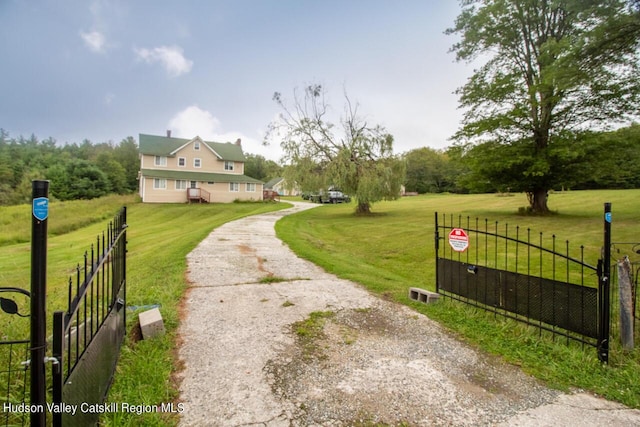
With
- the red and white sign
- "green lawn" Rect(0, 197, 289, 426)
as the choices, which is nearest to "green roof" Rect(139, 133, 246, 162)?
"green lawn" Rect(0, 197, 289, 426)

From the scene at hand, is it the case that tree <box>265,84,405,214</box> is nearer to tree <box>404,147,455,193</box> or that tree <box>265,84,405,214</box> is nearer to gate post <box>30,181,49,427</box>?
gate post <box>30,181,49,427</box>

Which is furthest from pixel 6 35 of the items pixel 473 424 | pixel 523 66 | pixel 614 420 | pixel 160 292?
pixel 523 66

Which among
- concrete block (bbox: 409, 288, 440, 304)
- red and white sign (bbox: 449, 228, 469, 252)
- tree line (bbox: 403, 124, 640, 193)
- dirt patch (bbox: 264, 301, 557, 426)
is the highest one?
tree line (bbox: 403, 124, 640, 193)

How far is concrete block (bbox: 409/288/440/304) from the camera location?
207 inches

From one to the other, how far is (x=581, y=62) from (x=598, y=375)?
13.6 metres

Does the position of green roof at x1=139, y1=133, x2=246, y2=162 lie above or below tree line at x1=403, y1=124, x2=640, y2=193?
above

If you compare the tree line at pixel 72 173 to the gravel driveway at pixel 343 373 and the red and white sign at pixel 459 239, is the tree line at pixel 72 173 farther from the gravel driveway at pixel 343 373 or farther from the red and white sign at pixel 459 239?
the gravel driveway at pixel 343 373

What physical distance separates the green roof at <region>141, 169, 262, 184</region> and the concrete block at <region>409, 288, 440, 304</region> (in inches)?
1179

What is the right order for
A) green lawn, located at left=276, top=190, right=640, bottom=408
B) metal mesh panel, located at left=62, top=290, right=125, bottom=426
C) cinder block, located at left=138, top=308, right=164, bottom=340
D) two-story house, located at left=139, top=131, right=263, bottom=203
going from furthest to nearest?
two-story house, located at left=139, top=131, right=263, bottom=203 → cinder block, located at left=138, top=308, right=164, bottom=340 → green lawn, located at left=276, top=190, right=640, bottom=408 → metal mesh panel, located at left=62, top=290, right=125, bottom=426

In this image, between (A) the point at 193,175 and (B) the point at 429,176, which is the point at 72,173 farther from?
(B) the point at 429,176

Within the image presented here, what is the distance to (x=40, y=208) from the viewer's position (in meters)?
1.51

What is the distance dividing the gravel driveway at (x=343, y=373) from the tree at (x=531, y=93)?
1410 cm

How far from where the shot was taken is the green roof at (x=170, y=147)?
107 feet

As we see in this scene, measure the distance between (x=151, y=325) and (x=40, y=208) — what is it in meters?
2.71
